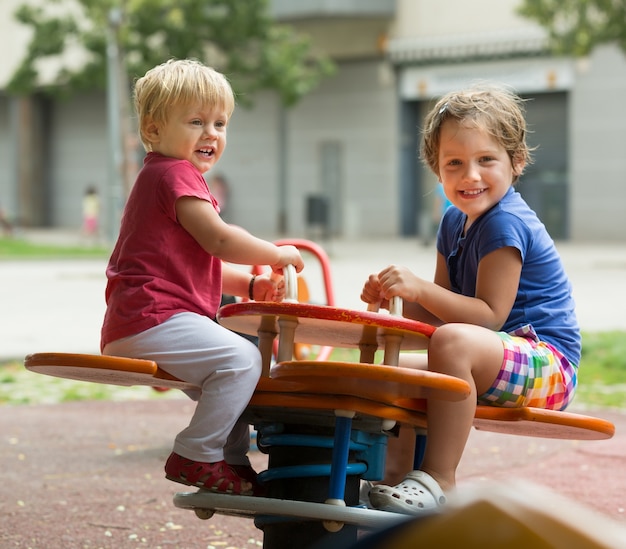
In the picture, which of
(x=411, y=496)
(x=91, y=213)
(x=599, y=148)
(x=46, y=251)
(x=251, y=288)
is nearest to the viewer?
(x=411, y=496)

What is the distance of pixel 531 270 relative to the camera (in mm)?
3098

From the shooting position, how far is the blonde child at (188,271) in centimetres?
278

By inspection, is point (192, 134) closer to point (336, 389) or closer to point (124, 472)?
point (336, 389)

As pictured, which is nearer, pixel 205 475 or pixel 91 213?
pixel 205 475

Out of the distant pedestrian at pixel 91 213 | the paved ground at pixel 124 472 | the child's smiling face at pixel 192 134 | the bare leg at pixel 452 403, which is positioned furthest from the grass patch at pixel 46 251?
the bare leg at pixel 452 403

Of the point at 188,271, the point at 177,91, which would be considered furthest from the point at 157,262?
the point at 177,91

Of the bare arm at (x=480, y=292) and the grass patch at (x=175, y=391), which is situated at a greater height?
the bare arm at (x=480, y=292)

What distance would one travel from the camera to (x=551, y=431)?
3.00 meters

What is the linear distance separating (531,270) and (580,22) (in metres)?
18.3

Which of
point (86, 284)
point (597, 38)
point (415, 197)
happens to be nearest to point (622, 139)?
point (415, 197)

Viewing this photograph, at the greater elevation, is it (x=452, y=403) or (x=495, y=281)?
(x=495, y=281)

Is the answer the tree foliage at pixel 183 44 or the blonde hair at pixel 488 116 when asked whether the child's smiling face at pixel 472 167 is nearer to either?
the blonde hair at pixel 488 116

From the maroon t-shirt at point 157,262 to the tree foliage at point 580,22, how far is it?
17.9 metres

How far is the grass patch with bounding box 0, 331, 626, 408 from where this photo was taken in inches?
293
